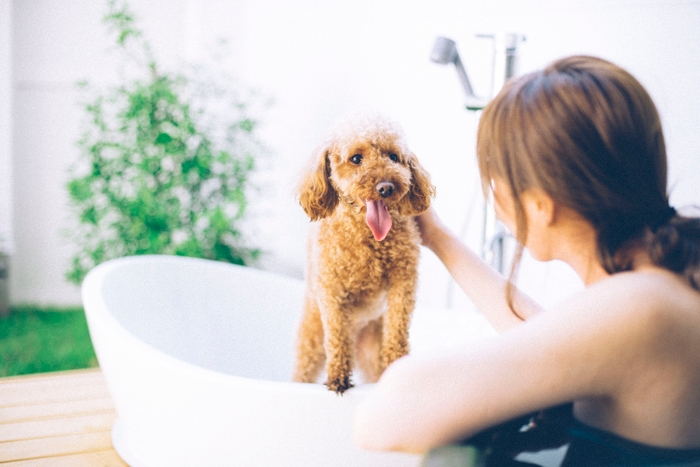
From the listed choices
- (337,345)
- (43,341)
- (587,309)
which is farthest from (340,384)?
(43,341)

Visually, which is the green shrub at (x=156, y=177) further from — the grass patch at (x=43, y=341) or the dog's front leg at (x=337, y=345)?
the dog's front leg at (x=337, y=345)

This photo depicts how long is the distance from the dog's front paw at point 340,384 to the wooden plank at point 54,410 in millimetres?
1206

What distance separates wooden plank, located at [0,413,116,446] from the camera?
1761mm

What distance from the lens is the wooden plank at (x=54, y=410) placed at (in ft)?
6.17

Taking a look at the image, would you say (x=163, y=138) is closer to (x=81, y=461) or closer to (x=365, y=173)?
(x=81, y=461)

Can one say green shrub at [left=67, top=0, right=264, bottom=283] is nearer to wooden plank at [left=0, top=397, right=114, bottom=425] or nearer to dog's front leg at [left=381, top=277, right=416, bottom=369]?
wooden plank at [left=0, top=397, right=114, bottom=425]

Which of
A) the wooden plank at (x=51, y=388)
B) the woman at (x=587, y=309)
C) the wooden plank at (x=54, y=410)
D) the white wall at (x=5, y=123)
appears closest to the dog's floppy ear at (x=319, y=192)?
the woman at (x=587, y=309)

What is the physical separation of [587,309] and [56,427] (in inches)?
71.2

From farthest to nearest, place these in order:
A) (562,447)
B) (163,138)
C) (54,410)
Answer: (163,138) → (54,410) → (562,447)

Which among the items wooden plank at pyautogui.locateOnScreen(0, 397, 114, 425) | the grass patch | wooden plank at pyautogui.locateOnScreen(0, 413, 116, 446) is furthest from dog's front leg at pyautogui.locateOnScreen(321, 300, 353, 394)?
the grass patch

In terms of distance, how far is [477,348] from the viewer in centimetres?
60

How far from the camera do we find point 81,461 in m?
1.65

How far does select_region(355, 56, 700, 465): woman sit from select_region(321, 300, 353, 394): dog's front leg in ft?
1.56

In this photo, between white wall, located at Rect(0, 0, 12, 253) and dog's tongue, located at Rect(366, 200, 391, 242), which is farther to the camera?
white wall, located at Rect(0, 0, 12, 253)
